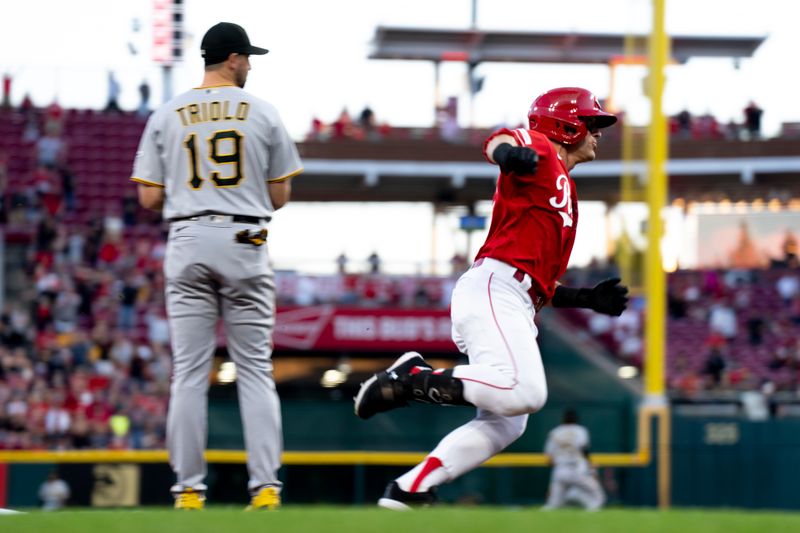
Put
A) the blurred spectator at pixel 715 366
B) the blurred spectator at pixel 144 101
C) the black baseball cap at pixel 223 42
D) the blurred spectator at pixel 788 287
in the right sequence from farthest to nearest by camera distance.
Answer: the blurred spectator at pixel 144 101 < the blurred spectator at pixel 788 287 < the blurred spectator at pixel 715 366 < the black baseball cap at pixel 223 42

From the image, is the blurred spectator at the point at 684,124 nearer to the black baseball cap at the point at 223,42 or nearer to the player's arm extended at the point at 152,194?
the black baseball cap at the point at 223,42

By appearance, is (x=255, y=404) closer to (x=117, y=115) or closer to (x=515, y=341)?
(x=515, y=341)

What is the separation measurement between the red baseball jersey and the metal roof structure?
81.4 ft

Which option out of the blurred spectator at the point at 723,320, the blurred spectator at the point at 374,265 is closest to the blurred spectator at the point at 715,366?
the blurred spectator at the point at 723,320

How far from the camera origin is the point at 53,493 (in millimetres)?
13125

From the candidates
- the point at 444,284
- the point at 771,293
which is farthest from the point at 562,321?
the point at 771,293

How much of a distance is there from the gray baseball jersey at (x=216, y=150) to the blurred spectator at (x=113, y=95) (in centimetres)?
1860

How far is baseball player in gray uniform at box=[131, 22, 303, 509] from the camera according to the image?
4.96 meters

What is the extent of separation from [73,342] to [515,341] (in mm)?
12780

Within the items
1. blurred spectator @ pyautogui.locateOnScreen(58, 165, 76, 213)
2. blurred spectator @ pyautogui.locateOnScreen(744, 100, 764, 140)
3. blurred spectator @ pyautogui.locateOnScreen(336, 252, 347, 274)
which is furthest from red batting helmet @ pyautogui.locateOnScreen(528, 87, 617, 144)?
blurred spectator @ pyautogui.locateOnScreen(744, 100, 764, 140)

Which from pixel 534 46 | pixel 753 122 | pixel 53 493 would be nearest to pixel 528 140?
pixel 53 493

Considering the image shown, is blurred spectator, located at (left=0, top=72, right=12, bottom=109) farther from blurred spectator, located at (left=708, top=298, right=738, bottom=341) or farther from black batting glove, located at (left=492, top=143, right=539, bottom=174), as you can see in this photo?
black batting glove, located at (left=492, top=143, right=539, bottom=174)

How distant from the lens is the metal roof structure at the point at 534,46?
29656mm

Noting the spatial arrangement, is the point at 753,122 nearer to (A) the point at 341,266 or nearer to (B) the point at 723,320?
(B) the point at 723,320
